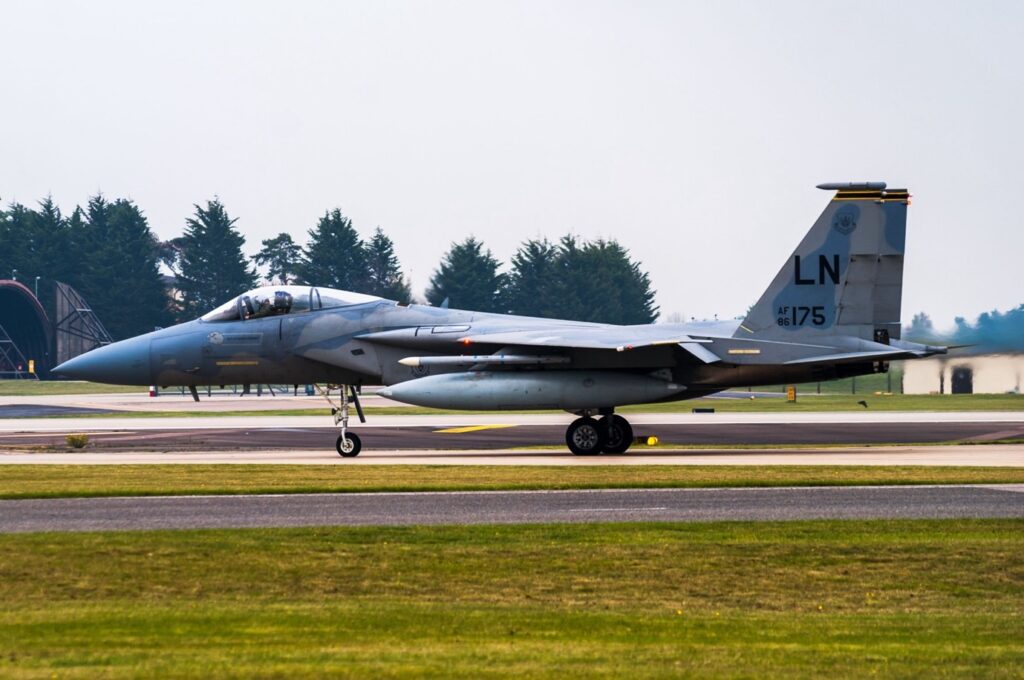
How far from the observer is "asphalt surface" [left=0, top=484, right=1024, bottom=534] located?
55.7ft

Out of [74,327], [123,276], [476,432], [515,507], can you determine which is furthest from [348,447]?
[123,276]

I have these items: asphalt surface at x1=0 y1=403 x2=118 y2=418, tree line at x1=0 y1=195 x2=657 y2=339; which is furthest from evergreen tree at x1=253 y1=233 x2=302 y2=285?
asphalt surface at x1=0 y1=403 x2=118 y2=418

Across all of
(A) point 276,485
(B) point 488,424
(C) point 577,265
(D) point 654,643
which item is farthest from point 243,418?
(C) point 577,265

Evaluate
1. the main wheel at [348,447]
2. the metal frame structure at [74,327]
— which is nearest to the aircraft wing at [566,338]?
the main wheel at [348,447]

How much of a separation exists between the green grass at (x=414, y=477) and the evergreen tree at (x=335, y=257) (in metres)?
86.2

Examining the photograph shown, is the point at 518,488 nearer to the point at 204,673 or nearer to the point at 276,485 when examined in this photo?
the point at 276,485

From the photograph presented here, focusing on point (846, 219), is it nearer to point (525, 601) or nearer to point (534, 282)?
point (525, 601)

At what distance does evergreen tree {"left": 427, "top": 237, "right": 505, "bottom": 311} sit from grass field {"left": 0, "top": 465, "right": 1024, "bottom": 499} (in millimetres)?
79196

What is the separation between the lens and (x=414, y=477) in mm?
23109

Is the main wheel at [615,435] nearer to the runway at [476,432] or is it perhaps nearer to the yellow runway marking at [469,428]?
the runway at [476,432]

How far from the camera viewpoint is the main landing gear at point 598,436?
29672 millimetres

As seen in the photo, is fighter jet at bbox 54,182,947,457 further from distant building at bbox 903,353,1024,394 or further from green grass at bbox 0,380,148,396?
green grass at bbox 0,380,148,396

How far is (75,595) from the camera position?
11.9 metres

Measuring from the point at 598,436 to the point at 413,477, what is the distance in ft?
24.6
